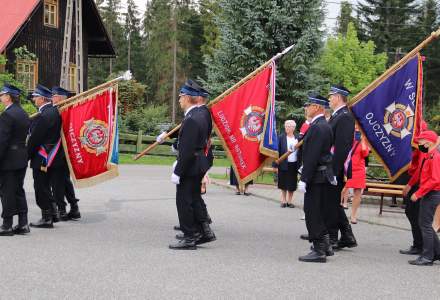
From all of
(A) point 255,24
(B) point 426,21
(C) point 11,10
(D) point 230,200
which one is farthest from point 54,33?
(B) point 426,21

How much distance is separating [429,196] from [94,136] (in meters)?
5.05

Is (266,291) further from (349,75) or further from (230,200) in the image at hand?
(349,75)

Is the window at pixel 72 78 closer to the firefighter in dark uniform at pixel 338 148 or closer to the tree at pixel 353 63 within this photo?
the tree at pixel 353 63

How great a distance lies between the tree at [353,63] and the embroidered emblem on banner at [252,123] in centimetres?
3994

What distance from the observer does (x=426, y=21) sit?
5888 centimetres

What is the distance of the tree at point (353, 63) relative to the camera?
159 feet

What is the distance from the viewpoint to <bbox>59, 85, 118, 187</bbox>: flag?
9227 mm

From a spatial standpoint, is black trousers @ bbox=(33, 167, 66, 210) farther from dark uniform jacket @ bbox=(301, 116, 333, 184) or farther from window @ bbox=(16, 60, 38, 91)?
window @ bbox=(16, 60, 38, 91)

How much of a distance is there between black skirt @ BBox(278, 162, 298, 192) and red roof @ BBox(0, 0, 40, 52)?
62.2 ft

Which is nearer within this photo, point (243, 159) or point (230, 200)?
point (243, 159)

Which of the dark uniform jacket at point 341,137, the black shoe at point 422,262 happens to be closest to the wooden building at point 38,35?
the dark uniform jacket at point 341,137

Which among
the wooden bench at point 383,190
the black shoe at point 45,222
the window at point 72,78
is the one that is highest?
the window at point 72,78

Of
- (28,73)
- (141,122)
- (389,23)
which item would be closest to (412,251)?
(28,73)

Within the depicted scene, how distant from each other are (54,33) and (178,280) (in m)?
28.4
